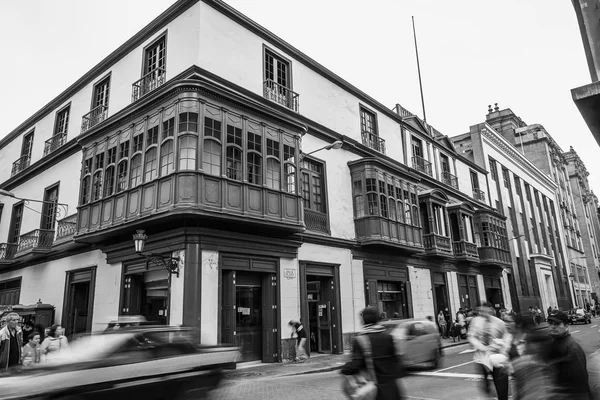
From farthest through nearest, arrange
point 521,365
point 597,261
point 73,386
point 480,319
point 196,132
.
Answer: point 597,261 < point 196,132 < point 480,319 < point 73,386 < point 521,365

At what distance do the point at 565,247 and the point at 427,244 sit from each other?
3941 centimetres

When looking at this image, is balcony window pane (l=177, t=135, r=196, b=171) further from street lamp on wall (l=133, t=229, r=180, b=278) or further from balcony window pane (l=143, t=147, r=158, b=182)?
street lamp on wall (l=133, t=229, r=180, b=278)

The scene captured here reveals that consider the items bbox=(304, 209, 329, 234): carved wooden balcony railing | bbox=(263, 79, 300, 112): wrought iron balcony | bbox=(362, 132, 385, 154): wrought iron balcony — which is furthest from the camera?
bbox=(362, 132, 385, 154): wrought iron balcony

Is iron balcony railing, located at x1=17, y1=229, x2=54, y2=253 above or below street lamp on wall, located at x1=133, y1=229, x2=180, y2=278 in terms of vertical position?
above

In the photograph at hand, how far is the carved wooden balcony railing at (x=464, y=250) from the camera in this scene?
88.6ft

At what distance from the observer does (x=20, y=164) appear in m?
24.9

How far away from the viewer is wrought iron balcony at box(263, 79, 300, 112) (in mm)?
17203

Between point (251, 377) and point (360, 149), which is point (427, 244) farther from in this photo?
point (251, 377)

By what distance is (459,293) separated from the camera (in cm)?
2673

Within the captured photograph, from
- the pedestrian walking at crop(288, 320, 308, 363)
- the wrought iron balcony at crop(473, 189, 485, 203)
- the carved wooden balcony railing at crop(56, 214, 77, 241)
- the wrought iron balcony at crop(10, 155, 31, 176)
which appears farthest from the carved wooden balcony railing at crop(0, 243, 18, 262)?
the wrought iron balcony at crop(473, 189, 485, 203)

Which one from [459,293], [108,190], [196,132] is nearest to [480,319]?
[196,132]

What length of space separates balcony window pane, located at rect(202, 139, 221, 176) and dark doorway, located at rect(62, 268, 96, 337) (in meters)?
7.22

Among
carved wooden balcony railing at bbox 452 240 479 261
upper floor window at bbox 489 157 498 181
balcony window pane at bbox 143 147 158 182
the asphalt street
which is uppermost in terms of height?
upper floor window at bbox 489 157 498 181

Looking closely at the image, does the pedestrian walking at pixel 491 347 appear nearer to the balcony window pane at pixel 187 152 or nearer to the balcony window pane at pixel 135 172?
the balcony window pane at pixel 187 152
